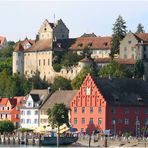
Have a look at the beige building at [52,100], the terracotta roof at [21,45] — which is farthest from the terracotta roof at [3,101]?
the terracotta roof at [21,45]

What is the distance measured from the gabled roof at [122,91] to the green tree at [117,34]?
4194 centimetres

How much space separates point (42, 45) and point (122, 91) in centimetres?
6082

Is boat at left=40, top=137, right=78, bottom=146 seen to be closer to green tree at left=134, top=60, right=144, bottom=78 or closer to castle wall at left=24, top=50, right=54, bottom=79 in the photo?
green tree at left=134, top=60, right=144, bottom=78

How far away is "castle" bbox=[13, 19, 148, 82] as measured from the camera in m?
166

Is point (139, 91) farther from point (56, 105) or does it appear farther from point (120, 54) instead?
point (120, 54)

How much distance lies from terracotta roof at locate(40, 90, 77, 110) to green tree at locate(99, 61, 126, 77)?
54.8 ft

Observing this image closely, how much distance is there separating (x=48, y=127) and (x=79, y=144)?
1692 cm

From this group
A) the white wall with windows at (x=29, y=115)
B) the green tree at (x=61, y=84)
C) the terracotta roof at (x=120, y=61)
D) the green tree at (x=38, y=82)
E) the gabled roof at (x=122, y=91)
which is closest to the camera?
the gabled roof at (x=122, y=91)

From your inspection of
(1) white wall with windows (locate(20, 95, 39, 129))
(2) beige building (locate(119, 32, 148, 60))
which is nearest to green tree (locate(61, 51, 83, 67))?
(2) beige building (locate(119, 32, 148, 60))

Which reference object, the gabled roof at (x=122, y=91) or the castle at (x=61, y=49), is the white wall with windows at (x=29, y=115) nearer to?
the gabled roof at (x=122, y=91)

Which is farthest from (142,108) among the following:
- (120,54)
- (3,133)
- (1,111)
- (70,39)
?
(70,39)

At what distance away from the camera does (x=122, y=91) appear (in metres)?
126

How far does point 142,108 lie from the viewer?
4973 inches

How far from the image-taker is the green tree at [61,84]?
15925cm
